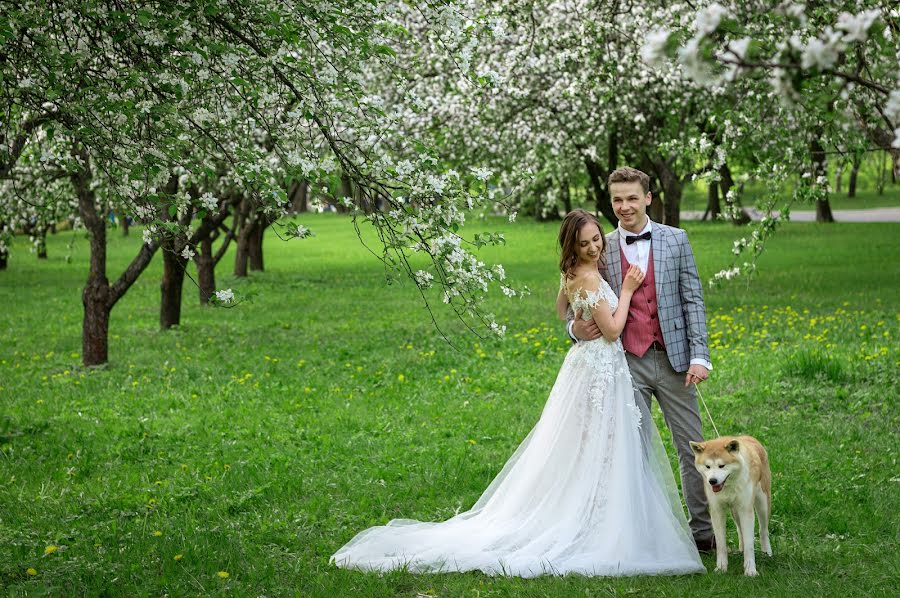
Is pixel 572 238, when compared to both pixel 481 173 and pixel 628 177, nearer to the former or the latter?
pixel 628 177

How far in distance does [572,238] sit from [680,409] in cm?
111

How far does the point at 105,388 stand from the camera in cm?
1197

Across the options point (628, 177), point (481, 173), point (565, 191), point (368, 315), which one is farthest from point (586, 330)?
point (565, 191)

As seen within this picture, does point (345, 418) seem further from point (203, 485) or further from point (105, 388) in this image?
point (105, 388)

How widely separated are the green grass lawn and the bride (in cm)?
18

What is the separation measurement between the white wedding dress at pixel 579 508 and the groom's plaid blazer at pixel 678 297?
0.89 ft

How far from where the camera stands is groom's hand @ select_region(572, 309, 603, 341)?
594 cm

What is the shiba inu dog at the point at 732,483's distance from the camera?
17.4ft

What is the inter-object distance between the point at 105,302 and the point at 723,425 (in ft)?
25.7

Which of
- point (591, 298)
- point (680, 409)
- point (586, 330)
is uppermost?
point (591, 298)

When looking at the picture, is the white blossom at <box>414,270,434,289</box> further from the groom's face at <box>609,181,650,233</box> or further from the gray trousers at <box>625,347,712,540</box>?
the gray trousers at <box>625,347,712,540</box>

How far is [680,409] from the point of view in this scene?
5883 millimetres

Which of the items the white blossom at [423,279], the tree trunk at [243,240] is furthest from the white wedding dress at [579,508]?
the tree trunk at [243,240]

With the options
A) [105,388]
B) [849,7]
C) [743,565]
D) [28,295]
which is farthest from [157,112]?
[28,295]
